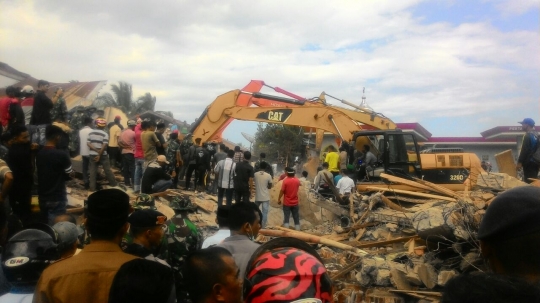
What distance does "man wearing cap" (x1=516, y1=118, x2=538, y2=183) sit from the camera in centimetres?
1020

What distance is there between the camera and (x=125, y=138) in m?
12.0

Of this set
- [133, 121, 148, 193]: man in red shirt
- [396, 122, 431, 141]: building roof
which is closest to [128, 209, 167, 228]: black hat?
[133, 121, 148, 193]: man in red shirt

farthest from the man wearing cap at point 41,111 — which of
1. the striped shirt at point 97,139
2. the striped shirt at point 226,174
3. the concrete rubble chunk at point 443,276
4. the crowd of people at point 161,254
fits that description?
the concrete rubble chunk at point 443,276

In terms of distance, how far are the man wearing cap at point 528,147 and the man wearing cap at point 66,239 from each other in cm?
899

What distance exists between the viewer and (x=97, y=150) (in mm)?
11086

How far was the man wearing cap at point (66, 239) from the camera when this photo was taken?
12.4 ft

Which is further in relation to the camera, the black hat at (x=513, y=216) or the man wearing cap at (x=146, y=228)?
the man wearing cap at (x=146, y=228)

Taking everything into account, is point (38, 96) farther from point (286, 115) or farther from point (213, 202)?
point (286, 115)

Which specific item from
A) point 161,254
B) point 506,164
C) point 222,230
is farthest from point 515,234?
point 506,164

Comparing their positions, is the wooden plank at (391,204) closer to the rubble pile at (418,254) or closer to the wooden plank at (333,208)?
the rubble pile at (418,254)

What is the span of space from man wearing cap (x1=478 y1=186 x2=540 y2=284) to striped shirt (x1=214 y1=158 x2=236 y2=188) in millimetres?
10920

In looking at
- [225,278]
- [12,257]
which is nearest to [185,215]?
[12,257]

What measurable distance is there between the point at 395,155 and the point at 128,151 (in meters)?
6.60

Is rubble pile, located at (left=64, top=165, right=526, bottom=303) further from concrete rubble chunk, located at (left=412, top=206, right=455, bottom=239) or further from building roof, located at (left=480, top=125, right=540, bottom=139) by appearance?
building roof, located at (left=480, top=125, right=540, bottom=139)
